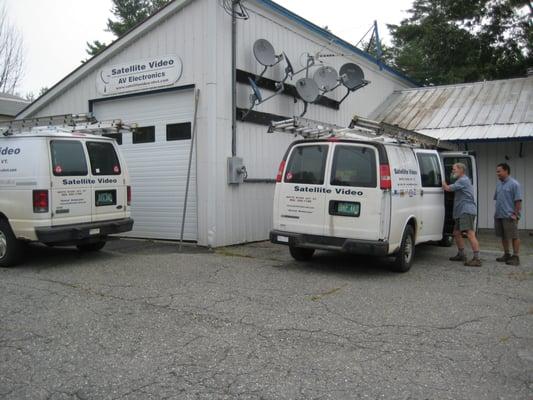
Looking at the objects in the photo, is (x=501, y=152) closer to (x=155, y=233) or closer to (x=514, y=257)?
(x=514, y=257)

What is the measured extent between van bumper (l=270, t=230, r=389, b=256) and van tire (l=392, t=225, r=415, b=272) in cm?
65

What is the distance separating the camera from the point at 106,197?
28.9 ft

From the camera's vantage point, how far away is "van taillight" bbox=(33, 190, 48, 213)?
7824 millimetres

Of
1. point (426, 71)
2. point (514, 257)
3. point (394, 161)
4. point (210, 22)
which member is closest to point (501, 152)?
point (514, 257)

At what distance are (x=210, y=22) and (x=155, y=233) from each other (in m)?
4.67

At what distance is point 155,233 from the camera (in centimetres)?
1131

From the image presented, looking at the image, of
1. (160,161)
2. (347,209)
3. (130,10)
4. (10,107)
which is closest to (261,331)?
(347,209)

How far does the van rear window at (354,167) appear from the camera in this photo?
24.7ft

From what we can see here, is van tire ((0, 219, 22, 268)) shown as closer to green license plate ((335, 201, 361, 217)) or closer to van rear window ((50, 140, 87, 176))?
van rear window ((50, 140, 87, 176))

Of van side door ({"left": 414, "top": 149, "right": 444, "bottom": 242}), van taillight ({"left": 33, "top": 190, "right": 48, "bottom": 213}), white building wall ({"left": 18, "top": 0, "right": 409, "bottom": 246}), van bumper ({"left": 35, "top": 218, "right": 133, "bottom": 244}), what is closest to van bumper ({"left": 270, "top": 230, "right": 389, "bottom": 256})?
van side door ({"left": 414, "top": 149, "right": 444, "bottom": 242})

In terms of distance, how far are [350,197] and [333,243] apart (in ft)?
2.44

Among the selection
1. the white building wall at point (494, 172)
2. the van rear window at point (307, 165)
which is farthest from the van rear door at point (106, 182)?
the white building wall at point (494, 172)

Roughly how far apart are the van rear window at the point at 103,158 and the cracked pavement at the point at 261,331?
1.61 metres

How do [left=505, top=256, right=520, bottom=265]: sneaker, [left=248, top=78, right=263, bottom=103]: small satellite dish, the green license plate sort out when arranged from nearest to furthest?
the green license plate < [left=505, top=256, right=520, bottom=265]: sneaker < [left=248, top=78, right=263, bottom=103]: small satellite dish
